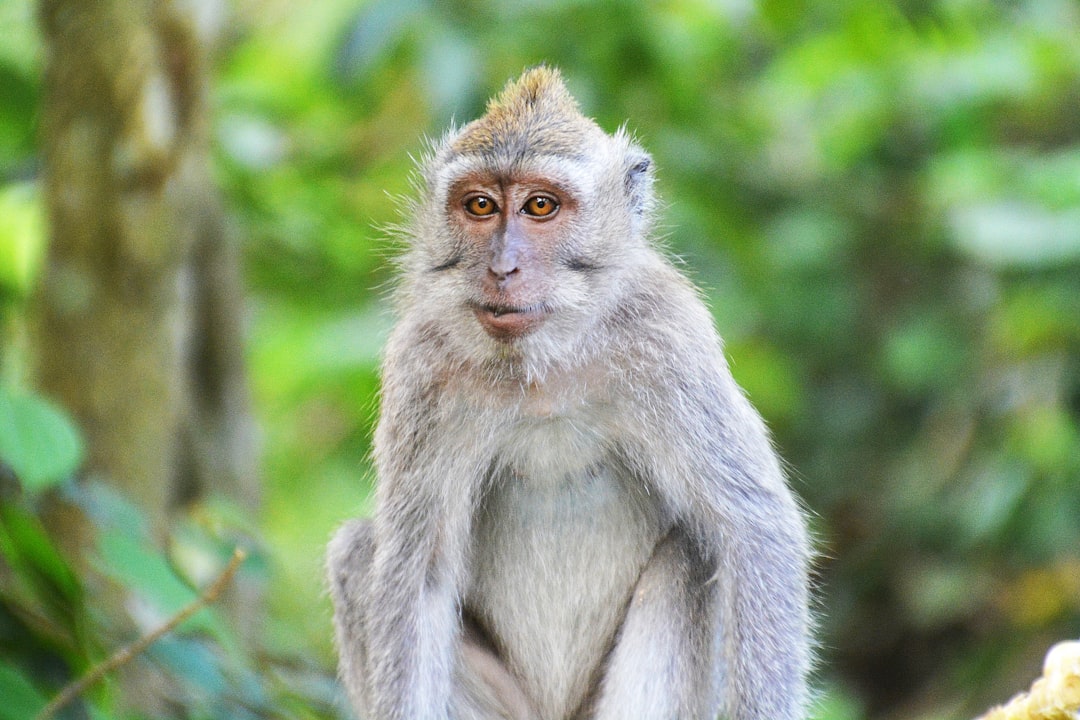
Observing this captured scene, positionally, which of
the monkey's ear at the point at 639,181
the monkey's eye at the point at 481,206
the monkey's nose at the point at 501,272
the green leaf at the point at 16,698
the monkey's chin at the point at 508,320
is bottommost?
the green leaf at the point at 16,698

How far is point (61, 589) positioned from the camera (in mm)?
4754

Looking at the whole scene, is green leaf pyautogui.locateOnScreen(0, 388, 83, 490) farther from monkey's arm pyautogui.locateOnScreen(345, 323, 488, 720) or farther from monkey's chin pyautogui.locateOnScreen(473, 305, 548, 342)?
monkey's chin pyautogui.locateOnScreen(473, 305, 548, 342)

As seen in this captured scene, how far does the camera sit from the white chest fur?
5238 mm

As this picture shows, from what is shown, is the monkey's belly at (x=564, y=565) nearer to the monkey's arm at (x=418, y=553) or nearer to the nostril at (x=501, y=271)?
the monkey's arm at (x=418, y=553)

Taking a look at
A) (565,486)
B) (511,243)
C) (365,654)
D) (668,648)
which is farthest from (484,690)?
(511,243)

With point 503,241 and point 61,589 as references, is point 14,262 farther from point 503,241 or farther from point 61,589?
point 503,241

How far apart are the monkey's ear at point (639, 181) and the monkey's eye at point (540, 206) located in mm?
555

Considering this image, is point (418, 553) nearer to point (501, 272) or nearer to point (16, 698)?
point (501, 272)

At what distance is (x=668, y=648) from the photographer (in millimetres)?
5156

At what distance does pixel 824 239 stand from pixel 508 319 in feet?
21.1

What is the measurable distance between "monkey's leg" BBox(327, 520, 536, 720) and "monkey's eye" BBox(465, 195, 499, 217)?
1500mm

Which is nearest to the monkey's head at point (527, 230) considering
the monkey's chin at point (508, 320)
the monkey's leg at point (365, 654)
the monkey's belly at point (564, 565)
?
the monkey's chin at point (508, 320)

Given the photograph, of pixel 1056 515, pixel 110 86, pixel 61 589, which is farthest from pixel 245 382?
pixel 1056 515

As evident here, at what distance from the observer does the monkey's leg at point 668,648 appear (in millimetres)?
5125
